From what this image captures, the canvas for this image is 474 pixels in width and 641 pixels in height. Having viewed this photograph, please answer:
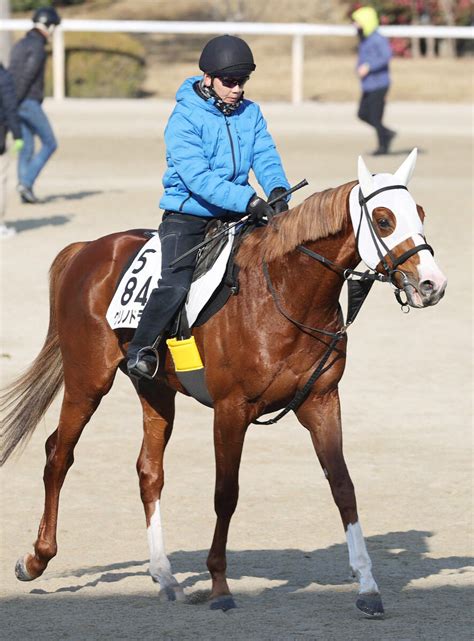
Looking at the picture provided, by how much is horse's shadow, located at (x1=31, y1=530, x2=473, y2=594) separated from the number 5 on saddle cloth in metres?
0.95

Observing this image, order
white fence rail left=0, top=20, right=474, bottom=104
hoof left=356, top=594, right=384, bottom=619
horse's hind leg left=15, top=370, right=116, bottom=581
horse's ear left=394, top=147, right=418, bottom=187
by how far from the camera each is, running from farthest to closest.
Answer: white fence rail left=0, top=20, right=474, bottom=104, horse's hind leg left=15, top=370, right=116, bottom=581, hoof left=356, top=594, right=384, bottom=619, horse's ear left=394, top=147, right=418, bottom=187

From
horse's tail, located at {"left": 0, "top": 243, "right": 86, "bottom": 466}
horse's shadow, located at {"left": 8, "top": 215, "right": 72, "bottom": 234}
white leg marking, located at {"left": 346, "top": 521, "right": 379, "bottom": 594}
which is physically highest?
horse's tail, located at {"left": 0, "top": 243, "right": 86, "bottom": 466}

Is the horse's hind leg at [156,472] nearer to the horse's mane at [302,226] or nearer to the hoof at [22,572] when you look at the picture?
the hoof at [22,572]

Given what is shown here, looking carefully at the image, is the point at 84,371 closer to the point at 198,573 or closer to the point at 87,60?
the point at 198,573

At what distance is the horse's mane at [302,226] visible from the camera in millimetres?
5445

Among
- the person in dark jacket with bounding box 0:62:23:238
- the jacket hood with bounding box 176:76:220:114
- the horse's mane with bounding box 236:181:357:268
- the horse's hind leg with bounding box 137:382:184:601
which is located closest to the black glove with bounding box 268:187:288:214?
the horse's mane with bounding box 236:181:357:268

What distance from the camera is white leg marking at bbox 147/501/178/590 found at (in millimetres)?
6098

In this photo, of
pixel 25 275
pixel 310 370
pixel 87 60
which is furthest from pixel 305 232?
pixel 87 60

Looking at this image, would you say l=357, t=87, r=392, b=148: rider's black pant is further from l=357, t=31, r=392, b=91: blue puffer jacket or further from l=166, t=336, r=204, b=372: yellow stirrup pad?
l=166, t=336, r=204, b=372: yellow stirrup pad

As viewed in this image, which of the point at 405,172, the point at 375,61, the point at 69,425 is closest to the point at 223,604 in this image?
the point at 69,425

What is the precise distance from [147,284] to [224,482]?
3.23 ft

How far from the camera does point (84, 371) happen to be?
6.53 metres

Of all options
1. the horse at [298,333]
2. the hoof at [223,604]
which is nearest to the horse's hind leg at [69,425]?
the horse at [298,333]

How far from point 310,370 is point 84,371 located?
53.9 inches
